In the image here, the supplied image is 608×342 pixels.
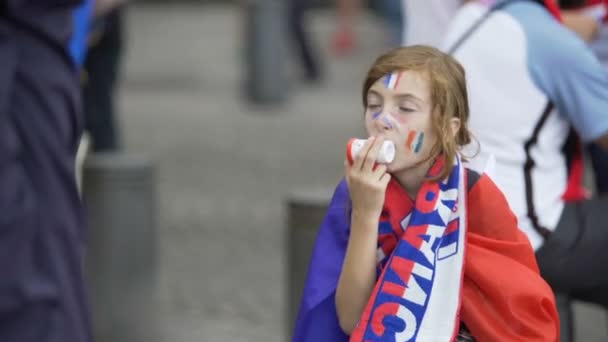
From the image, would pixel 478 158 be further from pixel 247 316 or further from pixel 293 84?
pixel 293 84

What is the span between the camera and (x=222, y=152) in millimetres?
9031

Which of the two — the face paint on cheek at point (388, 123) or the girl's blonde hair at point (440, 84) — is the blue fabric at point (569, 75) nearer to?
the girl's blonde hair at point (440, 84)

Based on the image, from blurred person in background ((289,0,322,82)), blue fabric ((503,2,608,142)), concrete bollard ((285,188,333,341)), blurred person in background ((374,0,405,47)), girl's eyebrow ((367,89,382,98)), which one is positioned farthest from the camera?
blurred person in background ((374,0,405,47))

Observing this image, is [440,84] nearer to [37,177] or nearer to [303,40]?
[37,177]

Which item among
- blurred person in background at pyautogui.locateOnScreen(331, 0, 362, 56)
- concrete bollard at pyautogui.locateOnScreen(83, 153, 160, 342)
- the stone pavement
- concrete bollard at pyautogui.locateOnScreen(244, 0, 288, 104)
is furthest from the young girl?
blurred person in background at pyautogui.locateOnScreen(331, 0, 362, 56)

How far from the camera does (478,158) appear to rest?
2951mm

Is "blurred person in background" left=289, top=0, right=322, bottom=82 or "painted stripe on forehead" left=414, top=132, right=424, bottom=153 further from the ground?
"painted stripe on forehead" left=414, top=132, right=424, bottom=153

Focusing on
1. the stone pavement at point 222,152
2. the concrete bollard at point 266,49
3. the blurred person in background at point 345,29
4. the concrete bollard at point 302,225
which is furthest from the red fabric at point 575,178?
the blurred person in background at point 345,29

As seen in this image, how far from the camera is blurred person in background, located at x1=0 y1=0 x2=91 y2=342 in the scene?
336 centimetres

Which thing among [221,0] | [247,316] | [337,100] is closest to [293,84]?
[337,100]

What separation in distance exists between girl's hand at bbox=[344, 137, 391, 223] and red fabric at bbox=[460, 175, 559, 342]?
9.2 inches

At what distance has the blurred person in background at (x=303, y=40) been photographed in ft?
36.2

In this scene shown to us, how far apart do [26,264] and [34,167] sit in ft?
0.86

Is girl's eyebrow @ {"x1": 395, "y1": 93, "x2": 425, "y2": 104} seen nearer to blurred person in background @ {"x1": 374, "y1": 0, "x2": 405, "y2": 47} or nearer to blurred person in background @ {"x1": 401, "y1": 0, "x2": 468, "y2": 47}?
blurred person in background @ {"x1": 401, "y1": 0, "x2": 468, "y2": 47}
